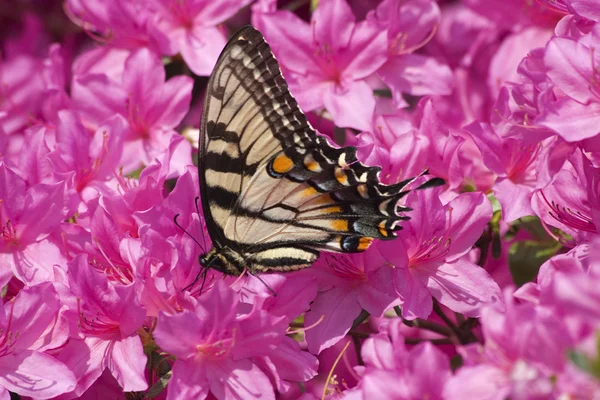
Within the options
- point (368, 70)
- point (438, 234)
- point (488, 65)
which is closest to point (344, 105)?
point (368, 70)

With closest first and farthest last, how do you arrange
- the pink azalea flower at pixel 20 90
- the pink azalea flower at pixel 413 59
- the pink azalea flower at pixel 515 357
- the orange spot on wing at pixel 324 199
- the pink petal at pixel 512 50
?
1. the pink azalea flower at pixel 515 357
2. the orange spot on wing at pixel 324 199
3. the pink azalea flower at pixel 413 59
4. the pink petal at pixel 512 50
5. the pink azalea flower at pixel 20 90

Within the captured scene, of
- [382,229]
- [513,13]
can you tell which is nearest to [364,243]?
[382,229]

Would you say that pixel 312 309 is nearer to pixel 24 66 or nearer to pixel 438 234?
pixel 438 234

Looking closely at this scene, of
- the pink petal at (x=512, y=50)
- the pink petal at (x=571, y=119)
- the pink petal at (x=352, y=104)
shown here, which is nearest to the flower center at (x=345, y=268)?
the pink petal at (x=352, y=104)

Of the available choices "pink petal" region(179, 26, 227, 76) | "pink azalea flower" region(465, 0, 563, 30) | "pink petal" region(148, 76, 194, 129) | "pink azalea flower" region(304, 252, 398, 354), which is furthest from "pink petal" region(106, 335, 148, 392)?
"pink azalea flower" region(465, 0, 563, 30)

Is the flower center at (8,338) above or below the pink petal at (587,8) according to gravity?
below

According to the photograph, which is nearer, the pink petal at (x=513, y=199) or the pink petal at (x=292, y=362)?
the pink petal at (x=292, y=362)

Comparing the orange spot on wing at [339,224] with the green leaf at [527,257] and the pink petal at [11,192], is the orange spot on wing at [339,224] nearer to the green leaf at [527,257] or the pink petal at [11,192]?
the green leaf at [527,257]

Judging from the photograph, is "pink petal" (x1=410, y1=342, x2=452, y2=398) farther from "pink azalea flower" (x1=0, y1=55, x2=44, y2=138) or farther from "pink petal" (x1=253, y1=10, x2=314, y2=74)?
"pink azalea flower" (x1=0, y1=55, x2=44, y2=138)
